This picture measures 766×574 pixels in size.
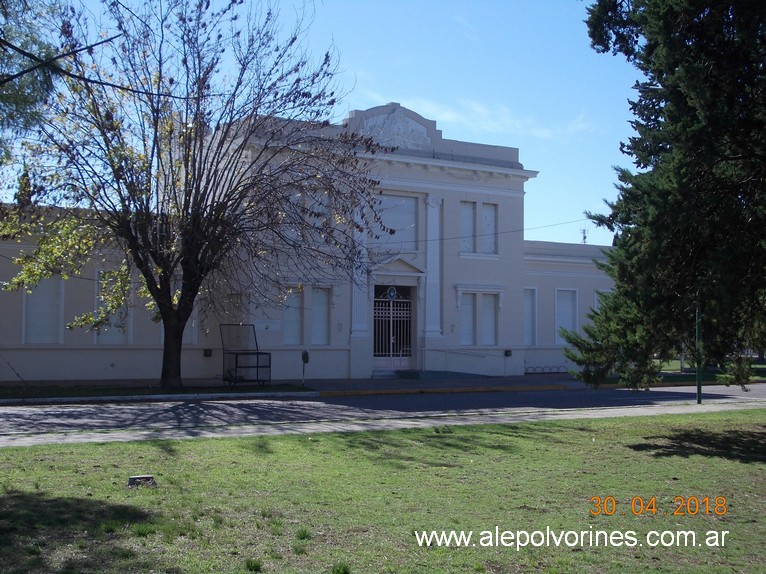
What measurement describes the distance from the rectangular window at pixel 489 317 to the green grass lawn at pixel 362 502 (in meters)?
21.7

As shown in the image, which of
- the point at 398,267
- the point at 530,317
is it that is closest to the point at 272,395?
the point at 398,267

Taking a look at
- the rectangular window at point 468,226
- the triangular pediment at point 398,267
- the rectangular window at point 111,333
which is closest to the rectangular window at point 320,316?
the triangular pediment at point 398,267

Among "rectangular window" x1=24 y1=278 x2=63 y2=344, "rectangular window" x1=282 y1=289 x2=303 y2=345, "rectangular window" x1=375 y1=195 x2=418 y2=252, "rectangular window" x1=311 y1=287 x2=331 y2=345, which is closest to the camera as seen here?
"rectangular window" x1=24 y1=278 x2=63 y2=344

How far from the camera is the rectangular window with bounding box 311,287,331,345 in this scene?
31375mm

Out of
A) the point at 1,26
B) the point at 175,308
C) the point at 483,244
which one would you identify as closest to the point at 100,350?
the point at 175,308

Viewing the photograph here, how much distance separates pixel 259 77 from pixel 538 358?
2002 centimetres

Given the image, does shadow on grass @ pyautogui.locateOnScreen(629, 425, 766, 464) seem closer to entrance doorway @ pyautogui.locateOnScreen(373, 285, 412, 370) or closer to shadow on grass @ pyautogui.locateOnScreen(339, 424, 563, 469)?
shadow on grass @ pyautogui.locateOnScreen(339, 424, 563, 469)

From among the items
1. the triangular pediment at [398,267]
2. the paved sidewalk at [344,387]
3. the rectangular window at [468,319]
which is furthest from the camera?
the rectangular window at [468,319]

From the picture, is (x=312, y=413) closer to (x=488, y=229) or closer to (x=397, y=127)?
(x=397, y=127)

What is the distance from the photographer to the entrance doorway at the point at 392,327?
32875 mm

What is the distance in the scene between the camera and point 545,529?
7.10m

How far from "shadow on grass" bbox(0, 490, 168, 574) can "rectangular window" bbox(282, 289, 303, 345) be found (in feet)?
74.8

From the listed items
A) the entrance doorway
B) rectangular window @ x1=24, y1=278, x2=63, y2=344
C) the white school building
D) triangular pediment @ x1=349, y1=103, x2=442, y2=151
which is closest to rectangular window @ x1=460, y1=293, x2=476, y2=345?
the white school building
